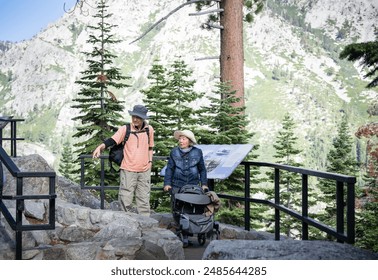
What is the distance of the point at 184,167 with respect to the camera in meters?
6.92

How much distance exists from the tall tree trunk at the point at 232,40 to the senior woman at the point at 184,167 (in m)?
5.94

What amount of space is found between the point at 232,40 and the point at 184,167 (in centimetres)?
614

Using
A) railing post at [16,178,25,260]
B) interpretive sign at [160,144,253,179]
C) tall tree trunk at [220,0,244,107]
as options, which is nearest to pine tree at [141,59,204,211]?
tall tree trunk at [220,0,244,107]

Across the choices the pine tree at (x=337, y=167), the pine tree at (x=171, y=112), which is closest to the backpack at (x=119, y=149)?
the pine tree at (x=171, y=112)

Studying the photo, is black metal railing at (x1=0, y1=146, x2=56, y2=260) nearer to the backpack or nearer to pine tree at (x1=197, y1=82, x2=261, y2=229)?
the backpack

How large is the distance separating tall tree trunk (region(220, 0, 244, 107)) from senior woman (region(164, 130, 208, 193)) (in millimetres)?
5940

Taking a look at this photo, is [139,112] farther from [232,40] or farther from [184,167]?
[232,40]

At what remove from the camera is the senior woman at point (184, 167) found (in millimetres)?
6906

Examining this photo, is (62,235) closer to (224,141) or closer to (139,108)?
(139,108)

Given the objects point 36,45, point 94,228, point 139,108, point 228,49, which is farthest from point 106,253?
point 36,45

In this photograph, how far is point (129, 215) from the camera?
22.8ft

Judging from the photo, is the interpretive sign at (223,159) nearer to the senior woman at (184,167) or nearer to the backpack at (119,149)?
the senior woman at (184,167)

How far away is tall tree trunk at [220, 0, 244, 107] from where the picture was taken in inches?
496
